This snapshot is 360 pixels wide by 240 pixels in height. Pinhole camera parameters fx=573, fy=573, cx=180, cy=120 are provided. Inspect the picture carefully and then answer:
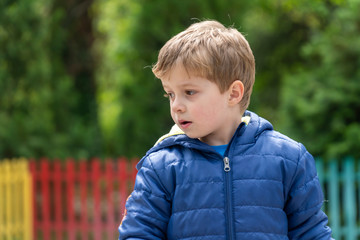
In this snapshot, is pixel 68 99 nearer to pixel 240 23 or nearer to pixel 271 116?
pixel 240 23

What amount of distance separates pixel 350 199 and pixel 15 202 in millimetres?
4517

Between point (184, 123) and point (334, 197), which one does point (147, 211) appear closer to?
point (184, 123)

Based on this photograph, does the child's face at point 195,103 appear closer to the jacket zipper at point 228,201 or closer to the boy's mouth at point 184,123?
the boy's mouth at point 184,123

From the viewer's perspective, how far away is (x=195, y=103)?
211 cm

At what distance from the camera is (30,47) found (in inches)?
384

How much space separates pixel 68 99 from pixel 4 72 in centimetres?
136

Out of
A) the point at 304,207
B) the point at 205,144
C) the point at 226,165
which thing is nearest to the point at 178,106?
the point at 205,144

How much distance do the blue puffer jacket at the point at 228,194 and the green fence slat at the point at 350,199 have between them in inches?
203

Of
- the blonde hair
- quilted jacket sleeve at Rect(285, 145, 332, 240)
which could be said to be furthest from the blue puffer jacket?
the blonde hair

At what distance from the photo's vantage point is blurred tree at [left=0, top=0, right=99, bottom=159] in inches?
366

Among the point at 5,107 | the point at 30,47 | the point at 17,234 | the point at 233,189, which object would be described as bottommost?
the point at 17,234

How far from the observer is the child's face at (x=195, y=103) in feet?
6.89

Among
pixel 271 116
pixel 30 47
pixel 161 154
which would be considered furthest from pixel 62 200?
pixel 161 154

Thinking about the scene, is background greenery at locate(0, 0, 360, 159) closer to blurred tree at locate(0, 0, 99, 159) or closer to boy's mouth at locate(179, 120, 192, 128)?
blurred tree at locate(0, 0, 99, 159)
